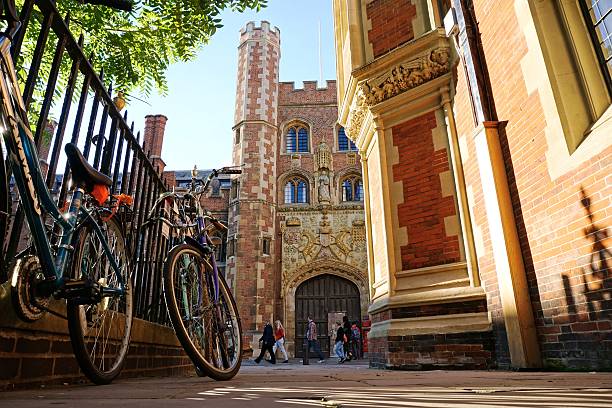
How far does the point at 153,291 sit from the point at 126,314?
1203 millimetres

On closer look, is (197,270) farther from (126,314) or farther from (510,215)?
(510,215)

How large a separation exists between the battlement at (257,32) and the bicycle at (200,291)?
20.1 m

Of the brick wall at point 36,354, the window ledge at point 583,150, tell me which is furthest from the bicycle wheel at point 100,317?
the window ledge at point 583,150

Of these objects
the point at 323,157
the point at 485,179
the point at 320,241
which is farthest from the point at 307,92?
the point at 485,179

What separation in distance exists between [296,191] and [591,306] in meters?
16.5

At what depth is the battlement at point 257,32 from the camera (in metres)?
21.5

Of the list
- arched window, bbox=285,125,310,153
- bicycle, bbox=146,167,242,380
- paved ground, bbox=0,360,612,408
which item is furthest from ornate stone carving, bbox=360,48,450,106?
arched window, bbox=285,125,310,153

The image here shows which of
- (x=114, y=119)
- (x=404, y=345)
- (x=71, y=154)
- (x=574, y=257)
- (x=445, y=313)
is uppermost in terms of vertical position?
(x=114, y=119)

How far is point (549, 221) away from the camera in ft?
12.4

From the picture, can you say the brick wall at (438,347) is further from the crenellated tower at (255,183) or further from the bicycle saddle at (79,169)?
the crenellated tower at (255,183)

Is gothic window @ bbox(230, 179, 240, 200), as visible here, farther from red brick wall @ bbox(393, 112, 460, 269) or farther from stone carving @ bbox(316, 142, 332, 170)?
red brick wall @ bbox(393, 112, 460, 269)

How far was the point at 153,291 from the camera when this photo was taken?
392cm

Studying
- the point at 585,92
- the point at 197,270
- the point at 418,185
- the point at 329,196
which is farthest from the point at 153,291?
the point at 329,196

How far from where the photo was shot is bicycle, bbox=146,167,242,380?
9.23 ft
